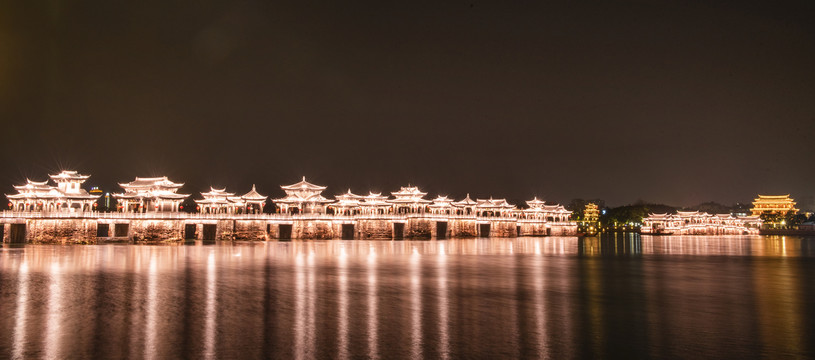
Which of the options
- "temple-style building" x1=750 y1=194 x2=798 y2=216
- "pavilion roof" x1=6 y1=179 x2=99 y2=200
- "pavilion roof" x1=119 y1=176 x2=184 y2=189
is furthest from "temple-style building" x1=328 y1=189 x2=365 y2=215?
"temple-style building" x1=750 y1=194 x2=798 y2=216

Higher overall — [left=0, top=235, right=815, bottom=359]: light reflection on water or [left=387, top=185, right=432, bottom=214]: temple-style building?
[left=387, top=185, right=432, bottom=214]: temple-style building

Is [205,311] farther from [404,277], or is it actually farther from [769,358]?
[769,358]

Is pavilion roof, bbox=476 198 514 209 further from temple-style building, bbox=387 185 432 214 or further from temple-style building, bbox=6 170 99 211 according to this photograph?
temple-style building, bbox=6 170 99 211

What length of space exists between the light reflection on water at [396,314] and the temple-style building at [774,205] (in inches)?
5011

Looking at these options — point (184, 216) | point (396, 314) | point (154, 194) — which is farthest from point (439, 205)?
point (396, 314)

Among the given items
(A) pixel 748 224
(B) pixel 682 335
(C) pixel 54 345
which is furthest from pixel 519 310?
(A) pixel 748 224

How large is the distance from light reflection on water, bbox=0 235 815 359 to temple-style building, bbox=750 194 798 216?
127282 mm

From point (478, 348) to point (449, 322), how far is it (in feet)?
8.21

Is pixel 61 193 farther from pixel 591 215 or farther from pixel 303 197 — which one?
pixel 591 215

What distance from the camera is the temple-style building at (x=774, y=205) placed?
435 ft

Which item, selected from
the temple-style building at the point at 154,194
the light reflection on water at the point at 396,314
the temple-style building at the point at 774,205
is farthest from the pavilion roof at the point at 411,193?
the temple-style building at the point at 774,205

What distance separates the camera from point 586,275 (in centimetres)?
2486

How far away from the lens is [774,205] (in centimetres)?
13425

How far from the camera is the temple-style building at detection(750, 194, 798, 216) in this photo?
5221 inches
